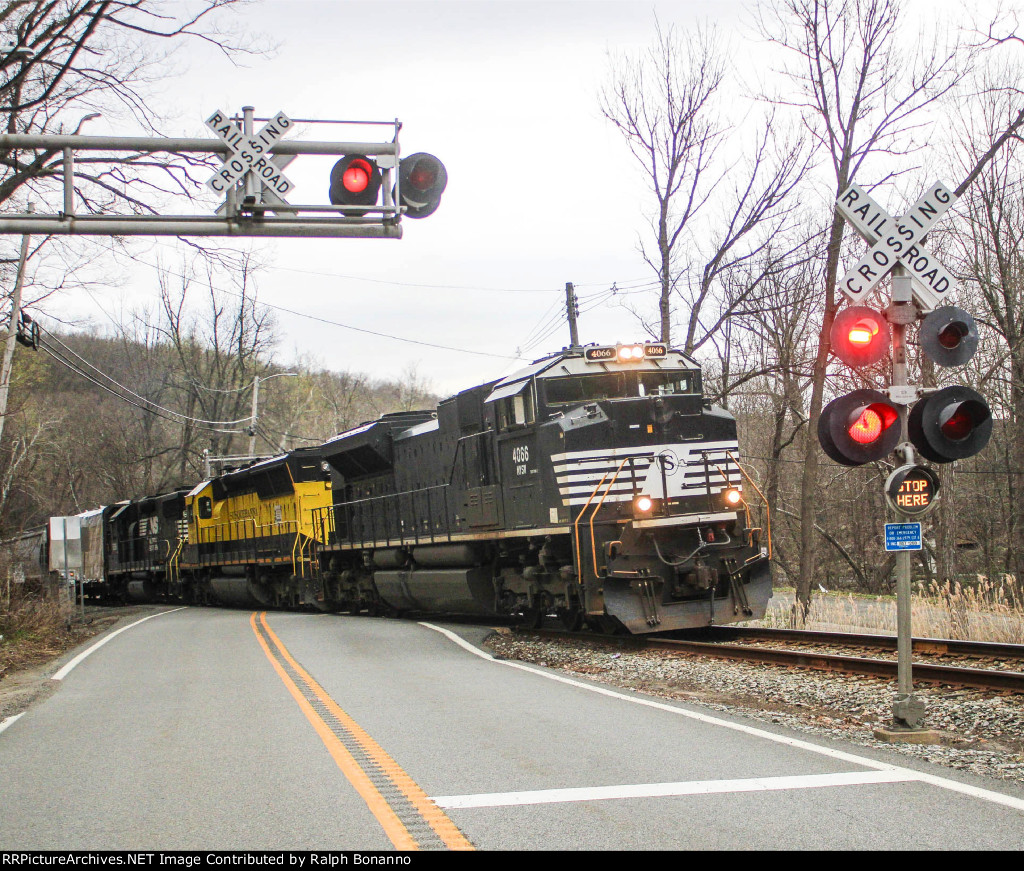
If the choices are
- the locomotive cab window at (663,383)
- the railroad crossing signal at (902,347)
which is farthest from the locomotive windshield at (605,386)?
the railroad crossing signal at (902,347)

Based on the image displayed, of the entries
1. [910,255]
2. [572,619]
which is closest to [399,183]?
[910,255]

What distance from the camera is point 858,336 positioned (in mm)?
7832

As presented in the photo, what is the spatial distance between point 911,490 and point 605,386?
7249mm

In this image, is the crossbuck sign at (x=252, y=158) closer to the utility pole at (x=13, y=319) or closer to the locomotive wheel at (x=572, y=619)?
the locomotive wheel at (x=572, y=619)

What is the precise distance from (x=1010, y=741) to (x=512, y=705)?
418 cm

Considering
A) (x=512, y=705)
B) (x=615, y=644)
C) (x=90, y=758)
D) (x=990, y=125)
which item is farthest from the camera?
(x=990, y=125)

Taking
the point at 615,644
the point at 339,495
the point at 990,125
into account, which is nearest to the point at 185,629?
the point at 339,495

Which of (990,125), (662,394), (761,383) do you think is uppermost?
(990,125)

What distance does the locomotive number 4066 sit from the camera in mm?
15023

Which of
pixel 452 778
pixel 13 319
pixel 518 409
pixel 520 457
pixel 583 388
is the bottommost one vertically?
pixel 452 778

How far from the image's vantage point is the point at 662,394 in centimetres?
1452

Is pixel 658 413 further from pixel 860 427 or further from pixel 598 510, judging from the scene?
pixel 860 427

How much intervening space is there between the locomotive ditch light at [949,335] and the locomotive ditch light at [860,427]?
0.55 meters
